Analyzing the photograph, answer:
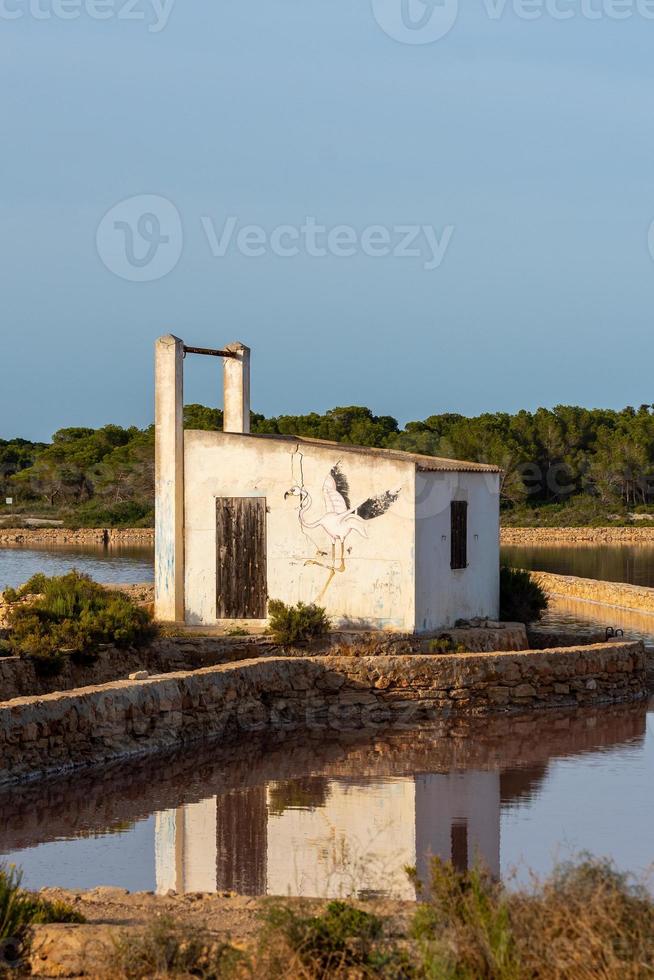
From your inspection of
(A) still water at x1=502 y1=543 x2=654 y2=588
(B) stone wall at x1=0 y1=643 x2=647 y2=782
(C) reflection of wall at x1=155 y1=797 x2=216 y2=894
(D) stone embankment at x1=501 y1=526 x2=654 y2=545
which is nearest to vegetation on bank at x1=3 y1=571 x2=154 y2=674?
(B) stone wall at x1=0 y1=643 x2=647 y2=782

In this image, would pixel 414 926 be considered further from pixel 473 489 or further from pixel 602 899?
pixel 473 489

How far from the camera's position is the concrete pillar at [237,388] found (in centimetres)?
2150

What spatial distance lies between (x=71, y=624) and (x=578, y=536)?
5205cm

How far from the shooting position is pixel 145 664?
17.2 meters

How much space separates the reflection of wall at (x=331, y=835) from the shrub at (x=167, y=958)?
2.80m

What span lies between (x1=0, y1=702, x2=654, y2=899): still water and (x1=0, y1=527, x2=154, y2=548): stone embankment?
51088mm

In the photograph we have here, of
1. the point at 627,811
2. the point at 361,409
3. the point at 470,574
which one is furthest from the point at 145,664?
the point at 361,409

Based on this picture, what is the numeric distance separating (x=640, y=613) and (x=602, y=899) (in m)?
23.0

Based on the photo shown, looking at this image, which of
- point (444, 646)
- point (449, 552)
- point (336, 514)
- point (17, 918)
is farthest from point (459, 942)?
point (449, 552)

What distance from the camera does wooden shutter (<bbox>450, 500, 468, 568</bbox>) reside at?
1964cm

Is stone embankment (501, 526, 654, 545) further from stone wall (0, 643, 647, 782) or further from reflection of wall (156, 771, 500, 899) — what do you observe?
reflection of wall (156, 771, 500, 899)

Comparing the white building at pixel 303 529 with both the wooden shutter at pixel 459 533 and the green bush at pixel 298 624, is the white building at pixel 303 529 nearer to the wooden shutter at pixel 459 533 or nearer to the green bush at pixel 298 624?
the wooden shutter at pixel 459 533

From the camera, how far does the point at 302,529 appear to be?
19.0 metres

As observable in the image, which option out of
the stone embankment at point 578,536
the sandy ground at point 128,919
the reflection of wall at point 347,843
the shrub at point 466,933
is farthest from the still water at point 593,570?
the shrub at point 466,933
